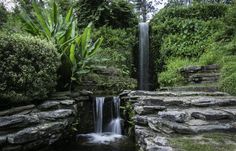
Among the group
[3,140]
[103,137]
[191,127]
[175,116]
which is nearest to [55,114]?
[3,140]

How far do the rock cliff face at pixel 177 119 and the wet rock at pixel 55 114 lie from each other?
1.44 metres

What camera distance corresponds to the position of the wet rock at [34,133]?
12.7 feet

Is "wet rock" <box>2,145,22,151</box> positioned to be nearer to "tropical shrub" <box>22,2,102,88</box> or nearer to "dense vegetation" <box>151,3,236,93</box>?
"tropical shrub" <box>22,2,102,88</box>

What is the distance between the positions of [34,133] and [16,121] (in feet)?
1.16

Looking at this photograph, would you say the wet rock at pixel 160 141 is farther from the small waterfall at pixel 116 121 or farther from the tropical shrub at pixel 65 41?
the tropical shrub at pixel 65 41

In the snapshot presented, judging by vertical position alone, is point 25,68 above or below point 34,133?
above

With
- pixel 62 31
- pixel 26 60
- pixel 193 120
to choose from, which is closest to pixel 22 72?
pixel 26 60

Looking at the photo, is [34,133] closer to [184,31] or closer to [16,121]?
[16,121]

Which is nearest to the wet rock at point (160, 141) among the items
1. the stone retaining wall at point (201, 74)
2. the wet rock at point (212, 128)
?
the wet rock at point (212, 128)

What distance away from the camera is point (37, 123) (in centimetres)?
435

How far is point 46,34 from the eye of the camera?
248 inches

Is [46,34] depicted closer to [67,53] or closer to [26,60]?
[67,53]

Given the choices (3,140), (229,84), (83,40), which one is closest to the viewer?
(3,140)

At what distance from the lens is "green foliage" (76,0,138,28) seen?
10.8 metres
